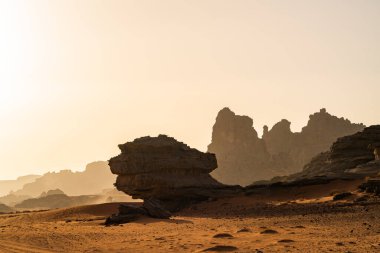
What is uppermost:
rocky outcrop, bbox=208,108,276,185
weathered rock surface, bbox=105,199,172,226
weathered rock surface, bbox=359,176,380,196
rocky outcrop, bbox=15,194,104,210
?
rocky outcrop, bbox=208,108,276,185

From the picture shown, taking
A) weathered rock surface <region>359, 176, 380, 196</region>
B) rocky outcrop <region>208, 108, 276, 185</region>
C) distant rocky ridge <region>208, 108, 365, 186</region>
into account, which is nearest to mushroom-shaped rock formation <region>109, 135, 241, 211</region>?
weathered rock surface <region>359, 176, 380, 196</region>

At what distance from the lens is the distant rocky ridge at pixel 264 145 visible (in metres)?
133

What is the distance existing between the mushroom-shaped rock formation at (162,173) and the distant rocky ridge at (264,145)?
294 ft

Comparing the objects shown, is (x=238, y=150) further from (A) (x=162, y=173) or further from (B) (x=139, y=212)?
(B) (x=139, y=212)

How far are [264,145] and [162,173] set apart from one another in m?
105

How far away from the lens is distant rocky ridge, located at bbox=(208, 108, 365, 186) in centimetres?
13262

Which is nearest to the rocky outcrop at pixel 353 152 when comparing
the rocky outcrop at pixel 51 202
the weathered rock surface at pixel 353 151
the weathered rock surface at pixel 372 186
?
the weathered rock surface at pixel 353 151

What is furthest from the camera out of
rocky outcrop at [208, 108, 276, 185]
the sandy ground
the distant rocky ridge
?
rocky outcrop at [208, 108, 276, 185]

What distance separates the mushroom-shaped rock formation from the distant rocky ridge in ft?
294

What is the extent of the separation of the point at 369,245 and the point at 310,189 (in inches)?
975

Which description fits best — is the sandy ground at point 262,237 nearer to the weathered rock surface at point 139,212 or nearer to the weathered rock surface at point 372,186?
the weathered rock surface at point 139,212

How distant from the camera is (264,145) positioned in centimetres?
14038

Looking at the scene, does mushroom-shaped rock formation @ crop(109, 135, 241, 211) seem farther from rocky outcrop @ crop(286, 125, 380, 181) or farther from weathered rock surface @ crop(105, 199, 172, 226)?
rocky outcrop @ crop(286, 125, 380, 181)

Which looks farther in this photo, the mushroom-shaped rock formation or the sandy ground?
the mushroom-shaped rock formation
